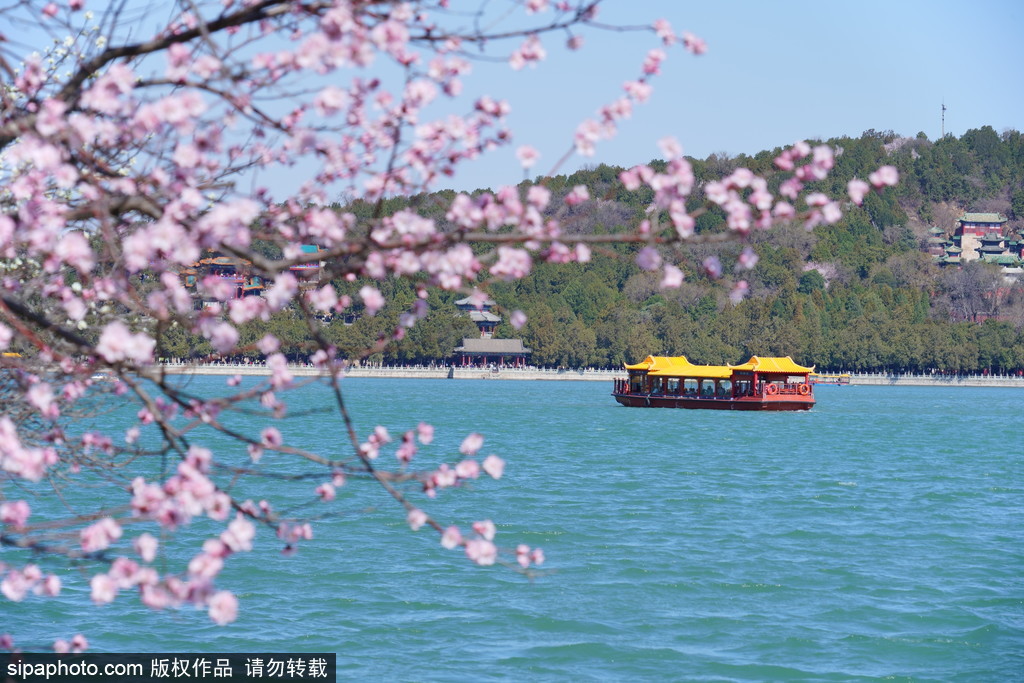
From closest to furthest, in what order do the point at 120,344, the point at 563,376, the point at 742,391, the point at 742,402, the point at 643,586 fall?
the point at 120,344 < the point at 643,586 < the point at 742,402 < the point at 742,391 < the point at 563,376

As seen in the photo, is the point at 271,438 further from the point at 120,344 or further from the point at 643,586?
the point at 643,586

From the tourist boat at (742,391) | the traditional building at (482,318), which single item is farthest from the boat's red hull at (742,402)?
the traditional building at (482,318)

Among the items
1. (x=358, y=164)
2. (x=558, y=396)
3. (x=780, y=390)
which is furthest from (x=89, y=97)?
(x=558, y=396)

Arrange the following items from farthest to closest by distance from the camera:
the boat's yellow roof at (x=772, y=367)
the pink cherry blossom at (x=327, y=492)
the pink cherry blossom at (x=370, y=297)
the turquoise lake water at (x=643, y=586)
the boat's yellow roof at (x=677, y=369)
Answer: the boat's yellow roof at (x=677, y=369)
the boat's yellow roof at (x=772, y=367)
the turquoise lake water at (x=643, y=586)
the pink cherry blossom at (x=327, y=492)
the pink cherry blossom at (x=370, y=297)

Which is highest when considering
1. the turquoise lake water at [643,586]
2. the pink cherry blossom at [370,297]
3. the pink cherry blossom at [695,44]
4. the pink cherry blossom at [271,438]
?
the pink cherry blossom at [695,44]

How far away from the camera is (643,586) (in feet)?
62.6

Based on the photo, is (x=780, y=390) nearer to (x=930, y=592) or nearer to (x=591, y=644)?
(x=930, y=592)

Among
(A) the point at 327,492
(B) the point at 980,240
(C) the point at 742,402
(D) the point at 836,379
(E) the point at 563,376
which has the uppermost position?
(B) the point at 980,240

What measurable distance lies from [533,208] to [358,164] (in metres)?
1.01

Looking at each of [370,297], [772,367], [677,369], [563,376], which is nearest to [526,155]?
[370,297]

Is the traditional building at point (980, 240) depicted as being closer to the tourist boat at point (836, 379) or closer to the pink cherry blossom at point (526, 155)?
the tourist boat at point (836, 379)

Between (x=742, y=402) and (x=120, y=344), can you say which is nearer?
(x=120, y=344)

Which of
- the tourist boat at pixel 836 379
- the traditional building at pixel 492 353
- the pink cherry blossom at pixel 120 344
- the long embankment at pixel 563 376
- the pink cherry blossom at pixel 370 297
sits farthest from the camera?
the tourist boat at pixel 836 379

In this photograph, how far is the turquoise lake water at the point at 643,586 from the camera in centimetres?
1495
